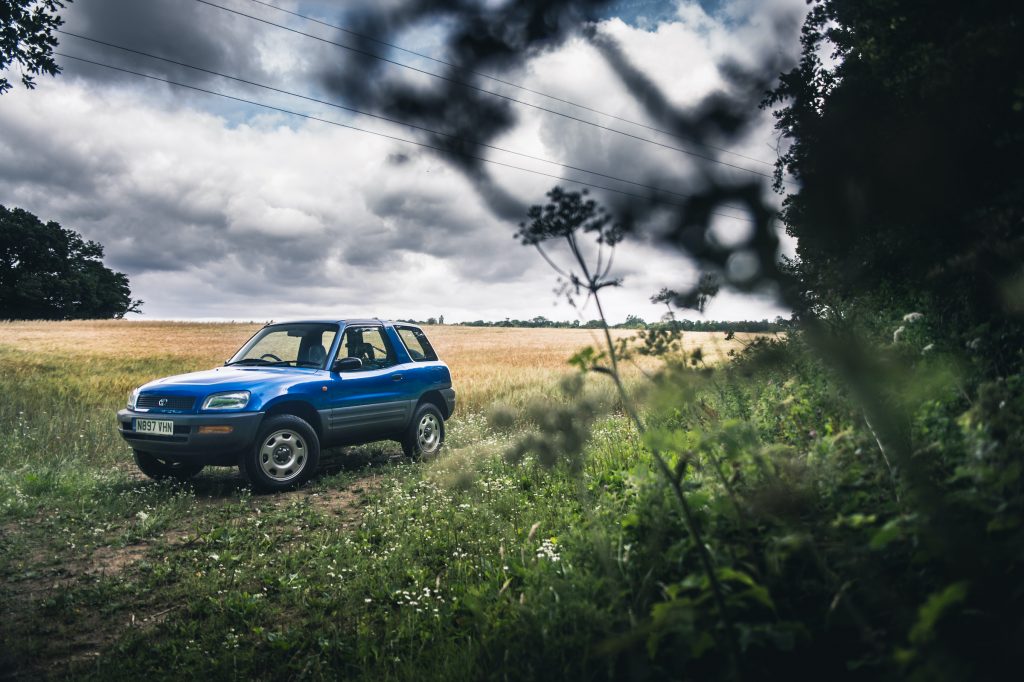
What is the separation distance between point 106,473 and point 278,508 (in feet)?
12.0

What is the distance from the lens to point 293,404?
736 cm

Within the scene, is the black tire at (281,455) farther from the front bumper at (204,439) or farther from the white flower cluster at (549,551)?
the white flower cluster at (549,551)

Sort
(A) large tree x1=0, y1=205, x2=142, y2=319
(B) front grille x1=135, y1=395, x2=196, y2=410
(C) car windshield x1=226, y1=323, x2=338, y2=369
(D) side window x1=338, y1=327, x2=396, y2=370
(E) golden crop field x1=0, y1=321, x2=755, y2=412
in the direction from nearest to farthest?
(B) front grille x1=135, y1=395, x2=196, y2=410 < (C) car windshield x1=226, y1=323, x2=338, y2=369 < (D) side window x1=338, y1=327, x2=396, y2=370 < (E) golden crop field x1=0, y1=321, x2=755, y2=412 < (A) large tree x1=0, y1=205, x2=142, y2=319

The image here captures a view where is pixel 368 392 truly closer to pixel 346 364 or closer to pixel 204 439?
pixel 346 364

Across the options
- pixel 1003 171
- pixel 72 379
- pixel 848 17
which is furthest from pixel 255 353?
pixel 72 379

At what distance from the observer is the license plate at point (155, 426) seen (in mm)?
6676

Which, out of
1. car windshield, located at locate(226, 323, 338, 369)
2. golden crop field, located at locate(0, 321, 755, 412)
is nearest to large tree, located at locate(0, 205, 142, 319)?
golden crop field, located at locate(0, 321, 755, 412)

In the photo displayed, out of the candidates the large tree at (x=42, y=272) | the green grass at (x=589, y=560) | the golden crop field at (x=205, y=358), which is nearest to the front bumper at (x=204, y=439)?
the green grass at (x=589, y=560)

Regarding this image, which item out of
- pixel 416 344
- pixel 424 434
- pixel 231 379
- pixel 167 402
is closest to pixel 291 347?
pixel 231 379

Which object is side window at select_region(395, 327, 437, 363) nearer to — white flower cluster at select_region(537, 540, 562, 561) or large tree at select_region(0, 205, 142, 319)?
white flower cluster at select_region(537, 540, 562, 561)

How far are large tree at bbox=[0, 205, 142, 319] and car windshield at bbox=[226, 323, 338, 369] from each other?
59317mm

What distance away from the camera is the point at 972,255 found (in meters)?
1.45

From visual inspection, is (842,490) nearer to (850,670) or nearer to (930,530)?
(850,670)

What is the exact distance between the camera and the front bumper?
260 inches
